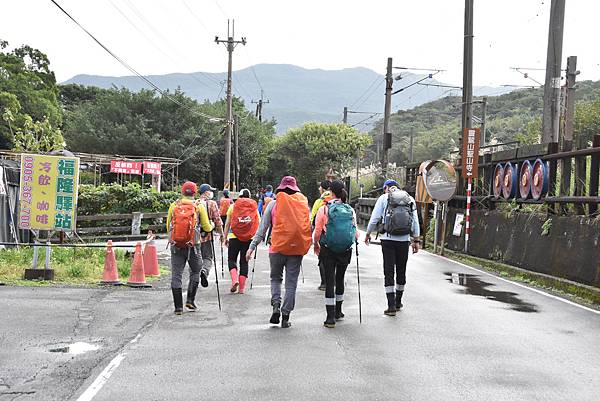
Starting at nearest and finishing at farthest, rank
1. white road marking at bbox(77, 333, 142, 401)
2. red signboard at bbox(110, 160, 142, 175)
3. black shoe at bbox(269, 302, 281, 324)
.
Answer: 1. white road marking at bbox(77, 333, 142, 401)
2. black shoe at bbox(269, 302, 281, 324)
3. red signboard at bbox(110, 160, 142, 175)

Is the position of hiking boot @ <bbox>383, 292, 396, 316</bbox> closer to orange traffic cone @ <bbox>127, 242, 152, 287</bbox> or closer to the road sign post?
orange traffic cone @ <bbox>127, 242, 152, 287</bbox>

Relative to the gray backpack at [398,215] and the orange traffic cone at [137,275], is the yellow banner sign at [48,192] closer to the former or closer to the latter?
the orange traffic cone at [137,275]

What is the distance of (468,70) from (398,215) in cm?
1497

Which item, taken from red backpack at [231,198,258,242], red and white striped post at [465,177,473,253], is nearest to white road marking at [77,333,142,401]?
red backpack at [231,198,258,242]

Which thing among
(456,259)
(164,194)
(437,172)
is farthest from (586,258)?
(164,194)

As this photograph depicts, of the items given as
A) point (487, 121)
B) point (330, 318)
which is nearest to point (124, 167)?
point (330, 318)

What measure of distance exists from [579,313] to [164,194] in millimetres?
25798

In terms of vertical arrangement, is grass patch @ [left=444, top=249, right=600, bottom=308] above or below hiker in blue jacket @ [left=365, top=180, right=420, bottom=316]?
below

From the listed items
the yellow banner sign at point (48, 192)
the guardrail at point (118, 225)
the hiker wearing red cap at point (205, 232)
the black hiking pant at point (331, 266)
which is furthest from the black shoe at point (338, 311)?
the guardrail at point (118, 225)

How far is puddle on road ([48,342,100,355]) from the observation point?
7.56 m

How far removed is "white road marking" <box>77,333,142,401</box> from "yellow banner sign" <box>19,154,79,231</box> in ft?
22.6

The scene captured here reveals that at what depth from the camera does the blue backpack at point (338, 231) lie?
9.10 metres

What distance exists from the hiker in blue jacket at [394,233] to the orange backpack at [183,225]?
94.4 inches

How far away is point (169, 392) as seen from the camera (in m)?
5.95
